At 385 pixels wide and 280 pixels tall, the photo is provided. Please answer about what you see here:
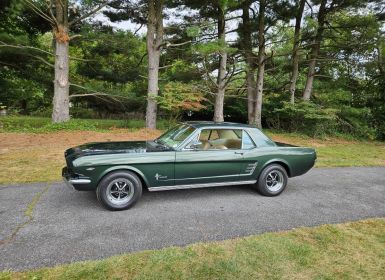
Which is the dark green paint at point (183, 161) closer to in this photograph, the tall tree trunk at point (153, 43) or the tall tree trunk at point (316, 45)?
the tall tree trunk at point (153, 43)

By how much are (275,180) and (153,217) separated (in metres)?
2.67

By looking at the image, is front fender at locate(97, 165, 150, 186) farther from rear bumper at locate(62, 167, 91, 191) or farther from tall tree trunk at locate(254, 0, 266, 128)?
tall tree trunk at locate(254, 0, 266, 128)

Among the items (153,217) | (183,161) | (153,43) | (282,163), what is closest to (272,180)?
(282,163)

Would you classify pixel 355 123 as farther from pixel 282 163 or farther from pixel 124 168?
pixel 124 168

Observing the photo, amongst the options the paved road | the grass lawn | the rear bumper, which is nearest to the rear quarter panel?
A: the paved road

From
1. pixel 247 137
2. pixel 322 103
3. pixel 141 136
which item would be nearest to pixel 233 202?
pixel 247 137

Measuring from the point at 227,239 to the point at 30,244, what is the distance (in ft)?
7.76

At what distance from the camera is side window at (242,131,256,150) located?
5.14 metres

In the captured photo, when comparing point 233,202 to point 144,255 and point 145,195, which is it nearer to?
point 145,195

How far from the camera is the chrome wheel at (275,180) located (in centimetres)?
528

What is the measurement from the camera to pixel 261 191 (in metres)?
5.19

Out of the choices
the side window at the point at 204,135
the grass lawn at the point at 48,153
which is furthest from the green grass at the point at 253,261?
the grass lawn at the point at 48,153

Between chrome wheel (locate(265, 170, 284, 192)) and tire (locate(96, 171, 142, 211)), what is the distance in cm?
261

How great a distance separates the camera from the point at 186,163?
4508mm
